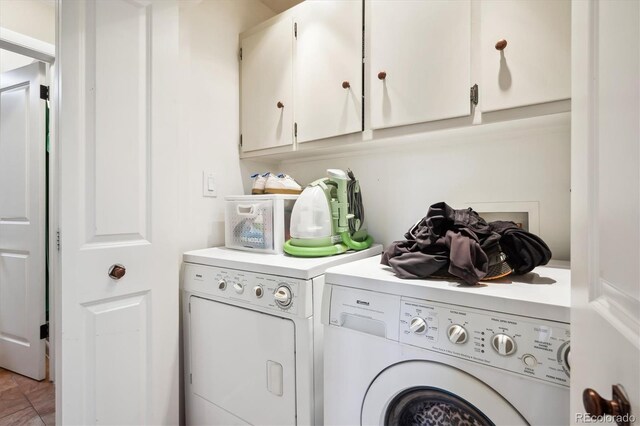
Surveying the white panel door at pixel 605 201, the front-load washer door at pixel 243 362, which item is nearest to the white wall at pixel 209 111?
the front-load washer door at pixel 243 362

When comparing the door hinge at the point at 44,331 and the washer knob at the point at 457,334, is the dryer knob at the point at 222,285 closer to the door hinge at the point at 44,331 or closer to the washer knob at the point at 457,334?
the washer knob at the point at 457,334

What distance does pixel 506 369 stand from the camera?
0.70m

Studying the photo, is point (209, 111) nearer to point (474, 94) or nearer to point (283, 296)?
point (283, 296)

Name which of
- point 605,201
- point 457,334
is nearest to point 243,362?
point 457,334

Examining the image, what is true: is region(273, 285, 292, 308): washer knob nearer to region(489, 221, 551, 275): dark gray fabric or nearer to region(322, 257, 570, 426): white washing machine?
region(322, 257, 570, 426): white washing machine

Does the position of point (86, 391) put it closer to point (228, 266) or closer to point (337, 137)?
point (228, 266)

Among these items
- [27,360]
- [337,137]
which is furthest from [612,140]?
[27,360]

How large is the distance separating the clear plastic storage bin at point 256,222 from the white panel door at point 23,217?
1.53m

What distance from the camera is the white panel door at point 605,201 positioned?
0.35 metres

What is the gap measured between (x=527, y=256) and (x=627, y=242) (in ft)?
2.02

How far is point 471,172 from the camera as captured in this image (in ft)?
4.64

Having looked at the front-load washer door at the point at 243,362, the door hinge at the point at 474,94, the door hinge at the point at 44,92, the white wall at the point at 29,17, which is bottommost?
the front-load washer door at the point at 243,362

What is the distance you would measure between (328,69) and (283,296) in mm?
1108

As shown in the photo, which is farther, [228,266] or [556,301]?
[228,266]
